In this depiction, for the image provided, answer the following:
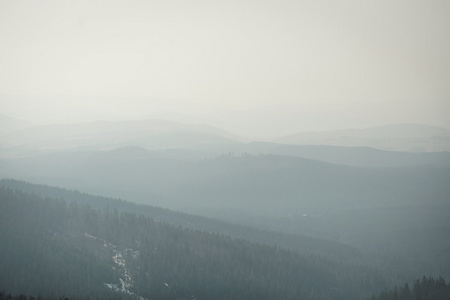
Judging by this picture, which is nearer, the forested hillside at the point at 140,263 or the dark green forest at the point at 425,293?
the dark green forest at the point at 425,293

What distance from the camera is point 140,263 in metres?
153

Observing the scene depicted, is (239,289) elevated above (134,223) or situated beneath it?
situated beneath

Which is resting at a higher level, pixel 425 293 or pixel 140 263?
pixel 425 293

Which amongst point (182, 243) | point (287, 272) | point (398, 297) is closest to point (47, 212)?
point (182, 243)

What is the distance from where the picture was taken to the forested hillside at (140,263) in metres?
140

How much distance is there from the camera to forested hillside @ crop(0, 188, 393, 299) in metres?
140

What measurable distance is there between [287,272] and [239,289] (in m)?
20.3

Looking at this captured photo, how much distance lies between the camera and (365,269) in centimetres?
18600

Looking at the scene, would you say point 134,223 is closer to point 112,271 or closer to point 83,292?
point 112,271

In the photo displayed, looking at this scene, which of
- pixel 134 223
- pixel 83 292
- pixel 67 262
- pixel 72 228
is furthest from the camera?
pixel 134 223

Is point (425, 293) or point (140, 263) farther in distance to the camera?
point (140, 263)

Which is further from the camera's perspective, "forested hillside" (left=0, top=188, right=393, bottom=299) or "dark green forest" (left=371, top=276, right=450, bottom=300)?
"forested hillside" (left=0, top=188, right=393, bottom=299)

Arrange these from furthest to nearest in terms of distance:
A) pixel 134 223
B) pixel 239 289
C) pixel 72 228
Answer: pixel 134 223 < pixel 72 228 < pixel 239 289

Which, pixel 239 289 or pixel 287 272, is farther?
pixel 287 272
